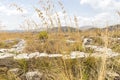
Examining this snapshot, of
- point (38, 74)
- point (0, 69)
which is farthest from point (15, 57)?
point (38, 74)

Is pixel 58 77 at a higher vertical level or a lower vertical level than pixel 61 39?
lower

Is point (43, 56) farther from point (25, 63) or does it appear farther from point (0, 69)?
point (0, 69)

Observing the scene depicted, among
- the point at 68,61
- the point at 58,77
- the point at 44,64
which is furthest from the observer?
the point at 44,64

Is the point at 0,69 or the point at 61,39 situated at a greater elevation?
the point at 61,39

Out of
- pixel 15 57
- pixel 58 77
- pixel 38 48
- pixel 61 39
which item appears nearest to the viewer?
pixel 58 77

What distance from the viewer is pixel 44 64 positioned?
498 cm

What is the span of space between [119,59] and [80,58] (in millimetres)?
712

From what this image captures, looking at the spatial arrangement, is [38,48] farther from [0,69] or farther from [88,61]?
[88,61]

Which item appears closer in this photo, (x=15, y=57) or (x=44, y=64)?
(x=44, y=64)

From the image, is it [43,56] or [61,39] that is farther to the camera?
[61,39]

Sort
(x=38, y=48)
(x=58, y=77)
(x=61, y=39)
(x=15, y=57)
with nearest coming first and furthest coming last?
(x=58, y=77), (x=15, y=57), (x=61, y=39), (x=38, y=48)

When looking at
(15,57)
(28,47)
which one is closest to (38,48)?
(28,47)

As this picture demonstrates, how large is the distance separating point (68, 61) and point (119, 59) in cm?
98

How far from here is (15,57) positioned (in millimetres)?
5324
